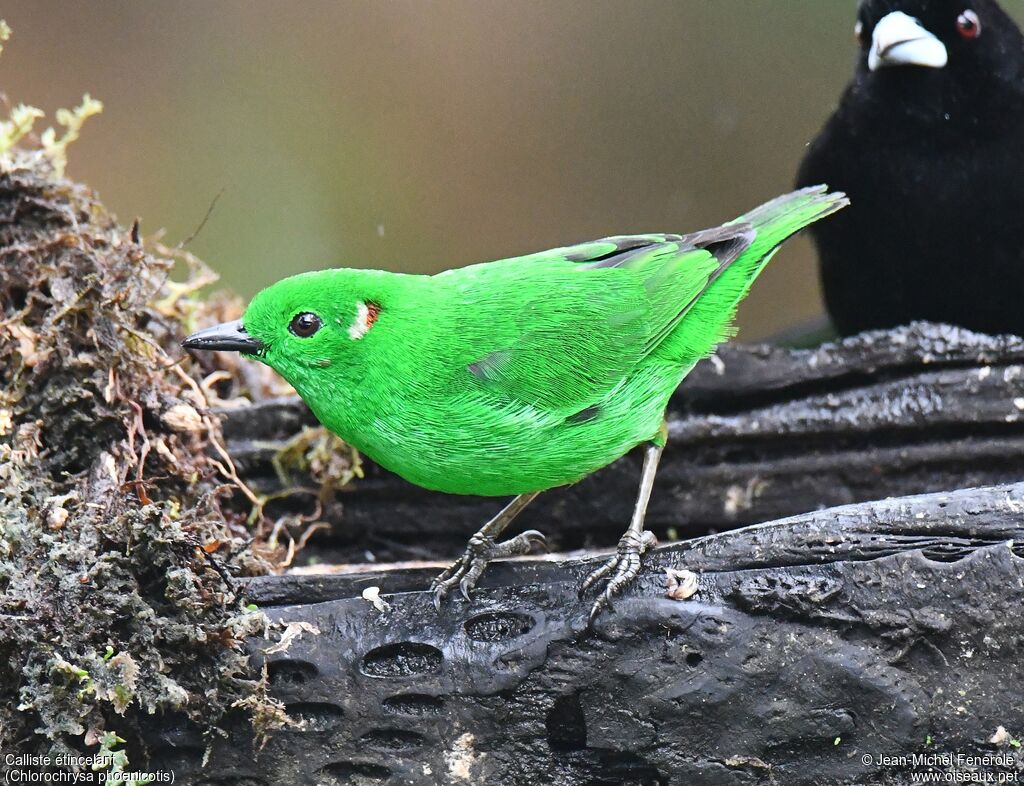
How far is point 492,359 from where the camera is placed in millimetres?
2990

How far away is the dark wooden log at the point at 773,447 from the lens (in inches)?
148

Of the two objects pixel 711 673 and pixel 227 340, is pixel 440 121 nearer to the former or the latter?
pixel 227 340

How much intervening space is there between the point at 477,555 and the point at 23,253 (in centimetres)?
179

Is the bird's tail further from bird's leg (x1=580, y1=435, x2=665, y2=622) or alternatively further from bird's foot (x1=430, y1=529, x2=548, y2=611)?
bird's foot (x1=430, y1=529, x2=548, y2=611)

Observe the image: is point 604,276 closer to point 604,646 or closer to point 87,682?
point 604,646

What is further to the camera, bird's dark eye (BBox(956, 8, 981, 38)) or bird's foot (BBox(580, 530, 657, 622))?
bird's dark eye (BBox(956, 8, 981, 38))

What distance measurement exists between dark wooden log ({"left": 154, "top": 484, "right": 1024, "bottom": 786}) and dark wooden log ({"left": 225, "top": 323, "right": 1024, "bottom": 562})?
1.08 metres

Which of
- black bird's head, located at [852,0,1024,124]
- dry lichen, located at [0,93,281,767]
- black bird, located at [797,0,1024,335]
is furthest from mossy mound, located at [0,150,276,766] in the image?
black bird's head, located at [852,0,1024,124]

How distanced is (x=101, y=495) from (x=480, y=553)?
3.43 feet

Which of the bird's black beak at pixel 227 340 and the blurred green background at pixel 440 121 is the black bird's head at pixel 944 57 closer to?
the bird's black beak at pixel 227 340

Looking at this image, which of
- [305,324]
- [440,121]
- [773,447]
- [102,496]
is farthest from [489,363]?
[440,121]

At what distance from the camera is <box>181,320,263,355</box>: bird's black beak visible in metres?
2.91

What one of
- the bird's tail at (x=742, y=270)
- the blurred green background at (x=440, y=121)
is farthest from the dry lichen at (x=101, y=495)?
the blurred green background at (x=440, y=121)

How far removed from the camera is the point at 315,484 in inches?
153
